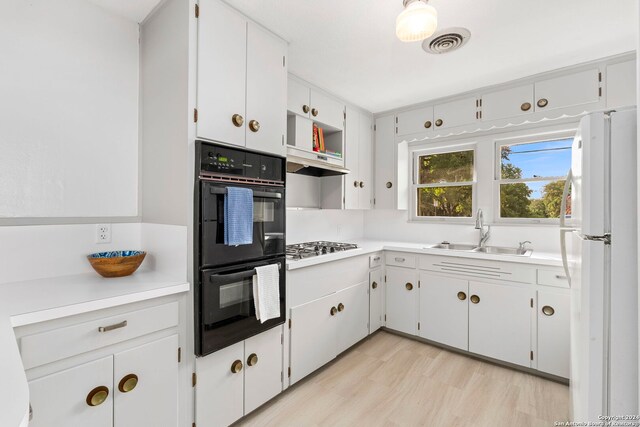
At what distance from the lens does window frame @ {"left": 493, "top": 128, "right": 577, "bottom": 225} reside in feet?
8.75

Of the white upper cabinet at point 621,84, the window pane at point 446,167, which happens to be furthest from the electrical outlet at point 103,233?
the white upper cabinet at point 621,84

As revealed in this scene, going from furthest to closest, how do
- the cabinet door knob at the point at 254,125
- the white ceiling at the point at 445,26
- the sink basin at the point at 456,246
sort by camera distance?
1. the sink basin at the point at 456,246
2. the cabinet door knob at the point at 254,125
3. the white ceiling at the point at 445,26

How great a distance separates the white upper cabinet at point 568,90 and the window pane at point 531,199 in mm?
690

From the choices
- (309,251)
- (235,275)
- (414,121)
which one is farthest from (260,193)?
(414,121)

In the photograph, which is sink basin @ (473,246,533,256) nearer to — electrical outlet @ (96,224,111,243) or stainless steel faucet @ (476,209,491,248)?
stainless steel faucet @ (476,209,491,248)

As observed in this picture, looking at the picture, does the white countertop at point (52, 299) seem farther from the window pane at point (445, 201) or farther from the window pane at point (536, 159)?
the window pane at point (536, 159)

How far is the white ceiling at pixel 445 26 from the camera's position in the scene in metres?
1.69

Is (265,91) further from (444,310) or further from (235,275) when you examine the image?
(444,310)

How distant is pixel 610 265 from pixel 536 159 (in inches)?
88.6

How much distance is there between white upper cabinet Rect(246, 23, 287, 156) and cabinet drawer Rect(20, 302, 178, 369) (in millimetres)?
1040

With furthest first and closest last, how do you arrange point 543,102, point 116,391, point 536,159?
point 536,159
point 543,102
point 116,391

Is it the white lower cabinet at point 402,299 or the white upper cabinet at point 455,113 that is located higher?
the white upper cabinet at point 455,113

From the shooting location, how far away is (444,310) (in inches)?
105

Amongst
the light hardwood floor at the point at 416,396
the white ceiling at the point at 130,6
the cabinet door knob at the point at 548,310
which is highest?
the white ceiling at the point at 130,6
